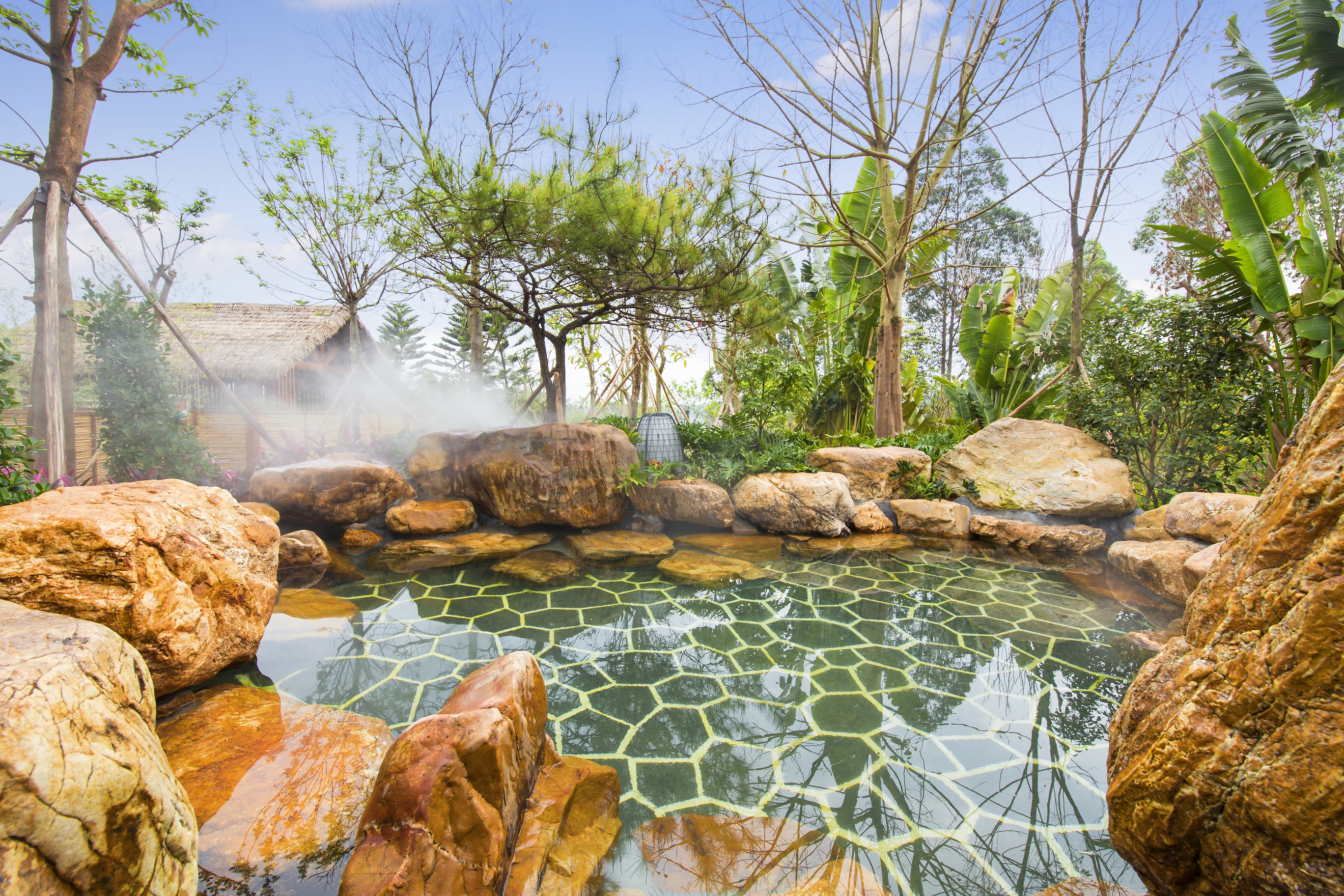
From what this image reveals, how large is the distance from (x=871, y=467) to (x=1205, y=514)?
3609 mm

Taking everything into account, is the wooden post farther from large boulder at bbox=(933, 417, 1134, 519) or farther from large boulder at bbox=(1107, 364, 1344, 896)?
large boulder at bbox=(933, 417, 1134, 519)

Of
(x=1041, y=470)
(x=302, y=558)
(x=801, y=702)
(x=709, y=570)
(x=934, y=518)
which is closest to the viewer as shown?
(x=801, y=702)

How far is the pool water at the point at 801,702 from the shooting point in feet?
7.83

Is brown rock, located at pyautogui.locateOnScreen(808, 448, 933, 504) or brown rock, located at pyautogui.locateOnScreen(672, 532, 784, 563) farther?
brown rock, located at pyautogui.locateOnScreen(808, 448, 933, 504)

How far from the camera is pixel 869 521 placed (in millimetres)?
7793

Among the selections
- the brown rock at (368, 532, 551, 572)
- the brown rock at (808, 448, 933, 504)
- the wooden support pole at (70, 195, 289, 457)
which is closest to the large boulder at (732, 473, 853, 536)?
the brown rock at (808, 448, 933, 504)

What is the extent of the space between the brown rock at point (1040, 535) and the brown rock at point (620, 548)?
4.28 metres

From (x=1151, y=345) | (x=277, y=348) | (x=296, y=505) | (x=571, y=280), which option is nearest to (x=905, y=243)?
(x=1151, y=345)

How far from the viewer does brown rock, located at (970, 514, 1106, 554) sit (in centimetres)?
696

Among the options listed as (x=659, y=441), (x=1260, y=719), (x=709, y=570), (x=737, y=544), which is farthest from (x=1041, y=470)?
(x=1260, y=719)

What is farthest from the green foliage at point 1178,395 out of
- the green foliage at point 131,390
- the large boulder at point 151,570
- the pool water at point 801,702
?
the green foliage at point 131,390

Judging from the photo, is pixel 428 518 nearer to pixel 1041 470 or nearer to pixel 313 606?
pixel 313 606

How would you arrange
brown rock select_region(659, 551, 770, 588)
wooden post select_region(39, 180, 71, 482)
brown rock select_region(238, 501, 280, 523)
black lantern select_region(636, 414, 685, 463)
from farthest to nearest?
black lantern select_region(636, 414, 685, 463)
brown rock select_region(238, 501, 280, 523)
brown rock select_region(659, 551, 770, 588)
wooden post select_region(39, 180, 71, 482)

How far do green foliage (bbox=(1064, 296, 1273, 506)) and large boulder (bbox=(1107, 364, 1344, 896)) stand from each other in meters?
6.39
